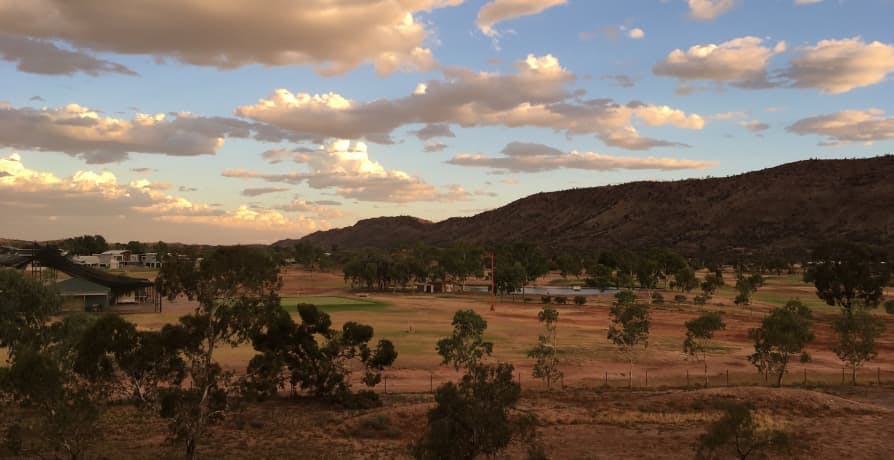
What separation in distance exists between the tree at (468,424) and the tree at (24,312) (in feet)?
86.8

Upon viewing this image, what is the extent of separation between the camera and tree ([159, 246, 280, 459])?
25.1 m

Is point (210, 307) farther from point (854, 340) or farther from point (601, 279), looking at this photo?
point (601, 279)

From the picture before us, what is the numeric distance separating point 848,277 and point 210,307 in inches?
4204

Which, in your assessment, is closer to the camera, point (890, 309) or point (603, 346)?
point (603, 346)

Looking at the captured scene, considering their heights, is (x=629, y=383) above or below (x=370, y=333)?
below

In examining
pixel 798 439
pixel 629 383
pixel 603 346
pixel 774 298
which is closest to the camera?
pixel 798 439

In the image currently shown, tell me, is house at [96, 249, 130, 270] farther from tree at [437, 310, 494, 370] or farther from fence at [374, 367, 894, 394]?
fence at [374, 367, 894, 394]

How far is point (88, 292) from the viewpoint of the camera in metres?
88.8

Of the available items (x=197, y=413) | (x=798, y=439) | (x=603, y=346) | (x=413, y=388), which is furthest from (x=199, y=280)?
(x=603, y=346)

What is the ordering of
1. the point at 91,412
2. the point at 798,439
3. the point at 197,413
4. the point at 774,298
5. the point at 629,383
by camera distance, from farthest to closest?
1. the point at 774,298
2. the point at 629,383
3. the point at 798,439
4. the point at 197,413
5. the point at 91,412

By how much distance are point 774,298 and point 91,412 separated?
399 feet

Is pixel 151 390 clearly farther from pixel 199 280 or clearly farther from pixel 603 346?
pixel 603 346

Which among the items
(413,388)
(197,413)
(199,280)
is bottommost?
(413,388)

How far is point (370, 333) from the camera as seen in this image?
43562mm
